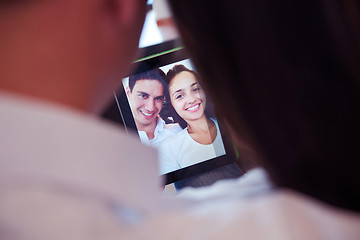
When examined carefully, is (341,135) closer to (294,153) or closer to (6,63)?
(294,153)

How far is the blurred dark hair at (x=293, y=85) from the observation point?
0.31 meters

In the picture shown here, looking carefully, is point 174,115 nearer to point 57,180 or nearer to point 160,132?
point 160,132

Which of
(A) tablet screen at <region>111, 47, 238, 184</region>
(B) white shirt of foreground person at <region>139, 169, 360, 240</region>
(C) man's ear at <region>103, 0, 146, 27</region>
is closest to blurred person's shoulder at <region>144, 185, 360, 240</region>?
(B) white shirt of foreground person at <region>139, 169, 360, 240</region>

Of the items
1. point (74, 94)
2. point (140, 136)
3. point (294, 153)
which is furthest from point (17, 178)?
point (140, 136)

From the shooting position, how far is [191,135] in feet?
2.74

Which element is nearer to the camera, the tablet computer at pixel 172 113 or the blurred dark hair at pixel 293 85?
the blurred dark hair at pixel 293 85

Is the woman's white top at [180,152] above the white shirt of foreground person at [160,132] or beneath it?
beneath

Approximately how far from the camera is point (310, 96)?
12.3 inches

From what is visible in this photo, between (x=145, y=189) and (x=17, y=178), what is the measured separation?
0.30 feet

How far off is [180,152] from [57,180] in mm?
578

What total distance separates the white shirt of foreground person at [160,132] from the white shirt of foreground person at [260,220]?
0.52 meters

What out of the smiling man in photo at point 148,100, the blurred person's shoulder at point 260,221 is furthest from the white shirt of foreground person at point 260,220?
the smiling man in photo at point 148,100

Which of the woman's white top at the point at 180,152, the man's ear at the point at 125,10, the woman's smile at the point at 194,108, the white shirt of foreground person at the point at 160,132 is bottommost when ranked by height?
the woman's white top at the point at 180,152

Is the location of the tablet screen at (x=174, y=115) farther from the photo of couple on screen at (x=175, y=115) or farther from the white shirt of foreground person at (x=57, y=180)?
the white shirt of foreground person at (x=57, y=180)
